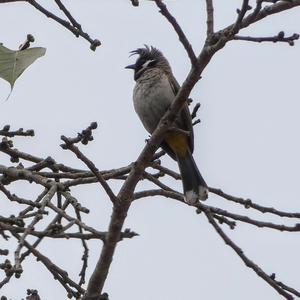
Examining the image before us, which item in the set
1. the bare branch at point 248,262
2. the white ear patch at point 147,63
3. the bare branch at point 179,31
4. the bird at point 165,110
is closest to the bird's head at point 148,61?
the white ear patch at point 147,63

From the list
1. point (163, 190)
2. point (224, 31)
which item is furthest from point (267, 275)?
point (224, 31)

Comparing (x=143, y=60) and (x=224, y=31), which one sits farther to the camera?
(x=143, y=60)

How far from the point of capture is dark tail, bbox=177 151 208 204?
528 centimetres

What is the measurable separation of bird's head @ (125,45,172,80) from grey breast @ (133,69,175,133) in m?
0.29

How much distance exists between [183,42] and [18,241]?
1048 millimetres

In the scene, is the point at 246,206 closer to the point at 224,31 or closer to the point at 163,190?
the point at 163,190

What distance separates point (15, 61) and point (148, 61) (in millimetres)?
4486

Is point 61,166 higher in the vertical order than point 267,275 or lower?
higher

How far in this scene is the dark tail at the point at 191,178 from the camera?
5.28 meters

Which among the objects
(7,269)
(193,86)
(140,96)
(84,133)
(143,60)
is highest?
(143,60)

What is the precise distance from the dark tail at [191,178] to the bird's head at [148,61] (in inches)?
38.0

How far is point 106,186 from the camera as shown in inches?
115

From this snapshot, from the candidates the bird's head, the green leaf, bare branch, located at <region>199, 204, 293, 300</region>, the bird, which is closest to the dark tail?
the bird

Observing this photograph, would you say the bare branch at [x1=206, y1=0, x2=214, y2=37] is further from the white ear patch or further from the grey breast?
the white ear patch
